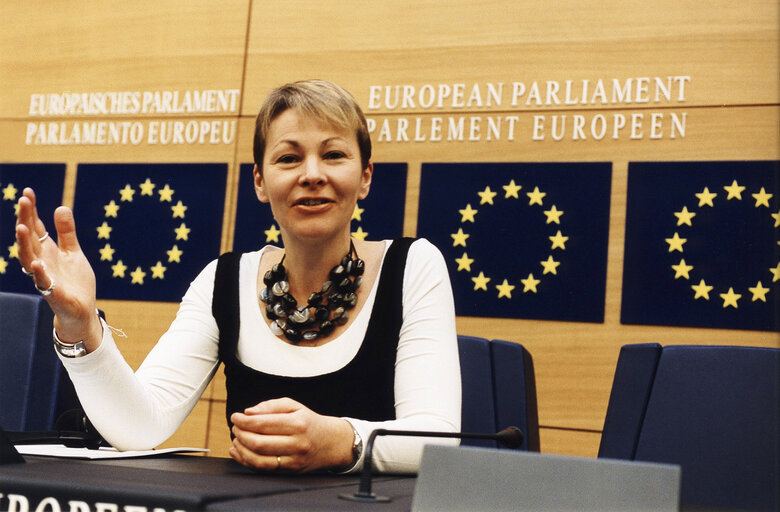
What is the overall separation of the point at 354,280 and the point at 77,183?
82.9 inches

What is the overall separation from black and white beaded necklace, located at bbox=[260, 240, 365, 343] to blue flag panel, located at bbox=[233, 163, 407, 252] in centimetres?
133

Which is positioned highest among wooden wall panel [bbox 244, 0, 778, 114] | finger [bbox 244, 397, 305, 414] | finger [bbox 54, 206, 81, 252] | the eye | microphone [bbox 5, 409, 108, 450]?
wooden wall panel [bbox 244, 0, 778, 114]

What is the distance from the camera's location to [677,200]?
2596 mm

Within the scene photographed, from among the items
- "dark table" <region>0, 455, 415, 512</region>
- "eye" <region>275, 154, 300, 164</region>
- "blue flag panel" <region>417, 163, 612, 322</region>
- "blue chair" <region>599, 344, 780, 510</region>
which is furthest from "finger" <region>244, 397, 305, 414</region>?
"blue flag panel" <region>417, 163, 612, 322</region>

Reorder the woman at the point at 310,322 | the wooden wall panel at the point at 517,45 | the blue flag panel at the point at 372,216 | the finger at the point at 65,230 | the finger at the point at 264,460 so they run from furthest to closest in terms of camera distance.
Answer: the blue flag panel at the point at 372,216 < the wooden wall panel at the point at 517,45 < the woman at the point at 310,322 < the finger at the point at 65,230 < the finger at the point at 264,460

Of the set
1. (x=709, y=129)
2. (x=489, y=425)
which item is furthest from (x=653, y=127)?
(x=489, y=425)

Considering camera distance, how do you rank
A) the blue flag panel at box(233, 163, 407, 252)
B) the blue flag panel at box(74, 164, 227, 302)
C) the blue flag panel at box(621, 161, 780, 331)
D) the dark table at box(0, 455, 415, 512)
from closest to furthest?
the dark table at box(0, 455, 415, 512)
the blue flag panel at box(621, 161, 780, 331)
the blue flag panel at box(233, 163, 407, 252)
the blue flag panel at box(74, 164, 227, 302)

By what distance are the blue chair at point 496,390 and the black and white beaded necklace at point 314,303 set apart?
524 millimetres

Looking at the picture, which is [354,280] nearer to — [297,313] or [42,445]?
[297,313]

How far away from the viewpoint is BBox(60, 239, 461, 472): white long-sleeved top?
4.06 feet

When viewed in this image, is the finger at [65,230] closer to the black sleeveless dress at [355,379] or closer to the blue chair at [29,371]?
the black sleeveless dress at [355,379]

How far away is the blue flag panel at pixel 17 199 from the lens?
3.27 meters

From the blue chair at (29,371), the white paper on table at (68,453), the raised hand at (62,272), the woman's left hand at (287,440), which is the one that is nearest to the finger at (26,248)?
the raised hand at (62,272)

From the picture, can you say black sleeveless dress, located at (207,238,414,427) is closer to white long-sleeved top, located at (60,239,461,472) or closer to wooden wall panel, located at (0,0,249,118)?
white long-sleeved top, located at (60,239,461,472)
